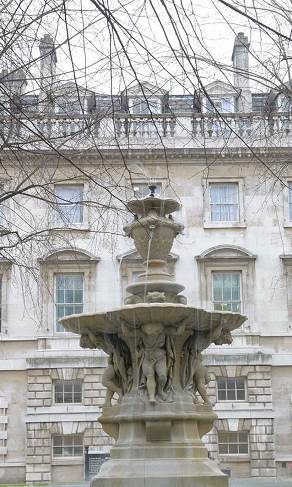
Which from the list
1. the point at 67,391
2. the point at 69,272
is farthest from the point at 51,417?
the point at 69,272

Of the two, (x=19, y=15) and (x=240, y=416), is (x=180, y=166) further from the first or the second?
(x=19, y=15)

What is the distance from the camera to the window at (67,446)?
2725cm

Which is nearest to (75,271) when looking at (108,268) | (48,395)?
(108,268)

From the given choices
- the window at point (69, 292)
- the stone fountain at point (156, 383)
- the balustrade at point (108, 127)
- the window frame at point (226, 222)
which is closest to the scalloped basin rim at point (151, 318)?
the stone fountain at point (156, 383)

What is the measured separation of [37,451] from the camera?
2694cm

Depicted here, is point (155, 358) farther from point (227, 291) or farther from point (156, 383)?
point (227, 291)

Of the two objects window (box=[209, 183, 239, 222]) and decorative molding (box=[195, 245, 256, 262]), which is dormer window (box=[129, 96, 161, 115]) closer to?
decorative molding (box=[195, 245, 256, 262])

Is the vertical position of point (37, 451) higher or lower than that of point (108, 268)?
lower

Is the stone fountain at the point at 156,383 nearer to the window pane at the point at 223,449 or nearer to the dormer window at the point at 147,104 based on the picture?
the dormer window at the point at 147,104

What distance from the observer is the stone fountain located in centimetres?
1084

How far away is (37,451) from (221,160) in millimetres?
11353

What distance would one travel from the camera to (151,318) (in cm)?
1105

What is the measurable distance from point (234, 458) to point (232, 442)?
57cm

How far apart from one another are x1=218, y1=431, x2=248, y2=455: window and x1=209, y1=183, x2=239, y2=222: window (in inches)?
283
